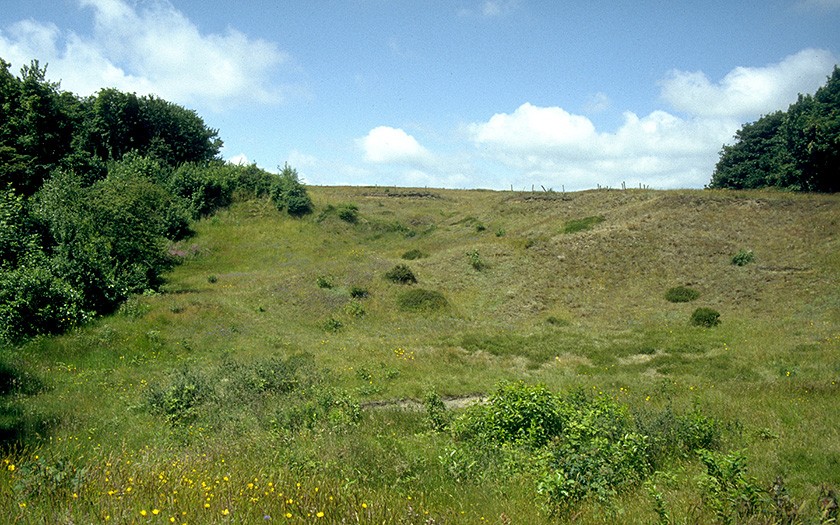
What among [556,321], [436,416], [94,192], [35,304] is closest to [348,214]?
[94,192]

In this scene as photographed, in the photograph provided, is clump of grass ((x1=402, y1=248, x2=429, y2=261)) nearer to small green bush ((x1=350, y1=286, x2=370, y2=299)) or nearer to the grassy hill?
the grassy hill

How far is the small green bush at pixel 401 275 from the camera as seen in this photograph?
3281cm

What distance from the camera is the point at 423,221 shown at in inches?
2768

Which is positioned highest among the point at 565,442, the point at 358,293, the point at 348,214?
the point at 348,214

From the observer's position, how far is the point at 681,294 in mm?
31125

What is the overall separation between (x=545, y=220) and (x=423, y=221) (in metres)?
22.5

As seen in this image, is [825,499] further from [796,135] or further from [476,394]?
[796,135]

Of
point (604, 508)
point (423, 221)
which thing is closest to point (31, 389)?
point (604, 508)

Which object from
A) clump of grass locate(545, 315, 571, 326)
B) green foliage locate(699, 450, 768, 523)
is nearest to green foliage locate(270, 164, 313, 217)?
clump of grass locate(545, 315, 571, 326)

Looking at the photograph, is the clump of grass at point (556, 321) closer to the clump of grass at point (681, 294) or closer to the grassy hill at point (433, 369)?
the grassy hill at point (433, 369)

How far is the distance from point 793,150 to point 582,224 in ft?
85.7

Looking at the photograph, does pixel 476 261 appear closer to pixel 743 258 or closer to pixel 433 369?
pixel 743 258

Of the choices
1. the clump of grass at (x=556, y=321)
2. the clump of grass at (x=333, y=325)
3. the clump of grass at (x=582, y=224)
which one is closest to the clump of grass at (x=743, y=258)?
the clump of grass at (x=582, y=224)

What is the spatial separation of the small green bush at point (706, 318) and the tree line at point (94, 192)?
2557cm
